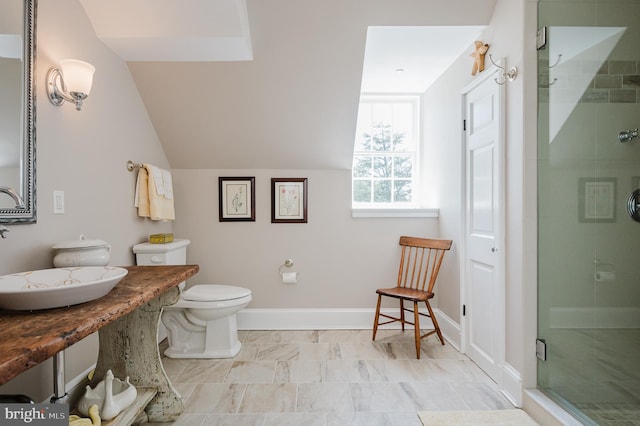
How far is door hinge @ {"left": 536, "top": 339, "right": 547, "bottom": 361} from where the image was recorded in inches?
74.7

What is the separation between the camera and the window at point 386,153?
141 inches

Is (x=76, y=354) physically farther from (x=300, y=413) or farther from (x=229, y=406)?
(x=300, y=413)

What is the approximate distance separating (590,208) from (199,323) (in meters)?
2.49

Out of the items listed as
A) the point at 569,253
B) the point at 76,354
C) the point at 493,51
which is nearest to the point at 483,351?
the point at 569,253

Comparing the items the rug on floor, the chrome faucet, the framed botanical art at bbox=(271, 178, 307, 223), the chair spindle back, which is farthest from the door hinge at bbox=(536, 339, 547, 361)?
the chrome faucet

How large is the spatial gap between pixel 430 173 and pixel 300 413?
7.57ft

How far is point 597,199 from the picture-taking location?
1.79 m

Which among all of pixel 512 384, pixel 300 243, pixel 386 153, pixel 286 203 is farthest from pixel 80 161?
pixel 512 384

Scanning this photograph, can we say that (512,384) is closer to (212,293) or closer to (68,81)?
(212,293)

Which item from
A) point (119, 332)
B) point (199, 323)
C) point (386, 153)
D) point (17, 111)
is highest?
point (386, 153)

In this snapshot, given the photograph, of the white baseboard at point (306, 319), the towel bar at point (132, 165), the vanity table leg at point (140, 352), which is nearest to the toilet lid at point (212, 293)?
the white baseboard at point (306, 319)

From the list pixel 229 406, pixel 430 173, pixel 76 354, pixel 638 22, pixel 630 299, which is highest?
pixel 638 22

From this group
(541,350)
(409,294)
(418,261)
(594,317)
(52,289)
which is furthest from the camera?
(418,261)

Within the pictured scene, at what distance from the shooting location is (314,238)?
3.30 metres
